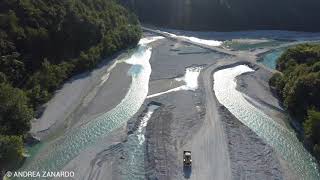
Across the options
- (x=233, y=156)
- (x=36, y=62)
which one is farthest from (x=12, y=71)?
(x=233, y=156)

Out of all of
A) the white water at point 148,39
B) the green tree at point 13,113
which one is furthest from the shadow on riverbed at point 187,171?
the white water at point 148,39

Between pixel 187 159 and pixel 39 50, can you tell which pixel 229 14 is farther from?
pixel 187 159

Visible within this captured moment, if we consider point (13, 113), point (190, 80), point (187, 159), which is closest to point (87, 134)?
point (13, 113)

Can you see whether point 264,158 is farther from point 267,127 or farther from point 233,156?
point 267,127

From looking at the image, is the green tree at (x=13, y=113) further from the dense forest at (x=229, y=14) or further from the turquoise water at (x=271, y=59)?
the dense forest at (x=229, y=14)

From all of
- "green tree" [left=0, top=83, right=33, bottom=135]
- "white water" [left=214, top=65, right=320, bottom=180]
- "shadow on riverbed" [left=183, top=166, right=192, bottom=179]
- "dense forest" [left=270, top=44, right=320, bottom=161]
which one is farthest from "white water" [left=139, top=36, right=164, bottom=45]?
"shadow on riverbed" [left=183, top=166, right=192, bottom=179]

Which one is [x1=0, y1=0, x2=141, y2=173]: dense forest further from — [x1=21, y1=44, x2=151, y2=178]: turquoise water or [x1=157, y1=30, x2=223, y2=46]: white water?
[x1=157, y1=30, x2=223, y2=46]: white water
